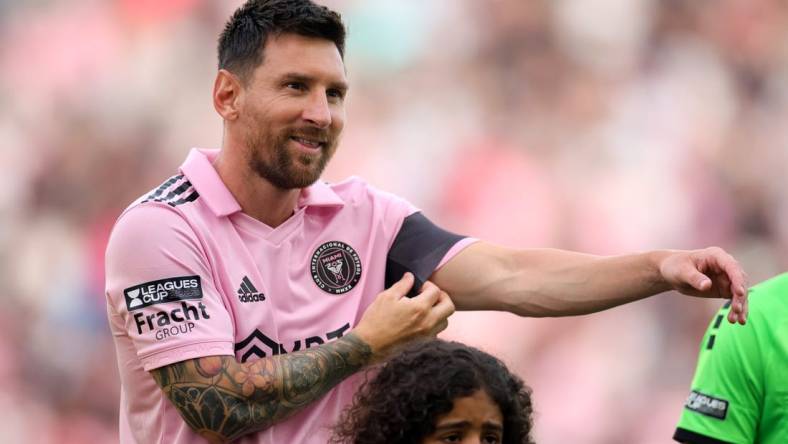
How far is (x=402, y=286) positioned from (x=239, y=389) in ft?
1.61

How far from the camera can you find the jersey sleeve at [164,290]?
9.43 ft

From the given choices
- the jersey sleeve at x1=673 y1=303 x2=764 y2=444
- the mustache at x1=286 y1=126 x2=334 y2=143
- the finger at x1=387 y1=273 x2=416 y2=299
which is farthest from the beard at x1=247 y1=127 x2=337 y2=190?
the jersey sleeve at x1=673 y1=303 x2=764 y2=444

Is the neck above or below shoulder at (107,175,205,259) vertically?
above

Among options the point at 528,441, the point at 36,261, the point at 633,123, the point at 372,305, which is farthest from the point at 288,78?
the point at 633,123

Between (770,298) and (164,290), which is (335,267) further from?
(770,298)

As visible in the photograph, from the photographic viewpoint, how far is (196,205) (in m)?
3.07

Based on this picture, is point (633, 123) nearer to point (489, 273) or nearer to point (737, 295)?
point (489, 273)

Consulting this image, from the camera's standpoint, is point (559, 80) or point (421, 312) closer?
point (421, 312)

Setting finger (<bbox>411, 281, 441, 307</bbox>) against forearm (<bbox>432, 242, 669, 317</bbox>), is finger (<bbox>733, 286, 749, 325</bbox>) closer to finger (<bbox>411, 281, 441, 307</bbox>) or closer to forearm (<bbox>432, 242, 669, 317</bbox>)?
forearm (<bbox>432, 242, 669, 317</bbox>)

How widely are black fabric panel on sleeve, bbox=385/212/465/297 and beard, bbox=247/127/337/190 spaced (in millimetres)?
308

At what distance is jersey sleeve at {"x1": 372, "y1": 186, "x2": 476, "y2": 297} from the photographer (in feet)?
10.6

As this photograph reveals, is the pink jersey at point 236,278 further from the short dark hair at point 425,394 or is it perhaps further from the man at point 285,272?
the short dark hair at point 425,394

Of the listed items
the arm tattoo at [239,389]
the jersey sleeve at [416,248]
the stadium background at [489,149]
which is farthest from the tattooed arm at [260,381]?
the stadium background at [489,149]

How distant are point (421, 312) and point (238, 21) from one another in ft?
2.99
